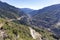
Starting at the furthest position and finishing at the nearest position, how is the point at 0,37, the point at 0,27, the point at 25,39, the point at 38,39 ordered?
the point at 38,39, the point at 25,39, the point at 0,27, the point at 0,37

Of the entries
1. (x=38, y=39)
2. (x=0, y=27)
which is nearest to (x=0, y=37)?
(x=0, y=27)

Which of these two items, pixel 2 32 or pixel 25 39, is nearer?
pixel 2 32

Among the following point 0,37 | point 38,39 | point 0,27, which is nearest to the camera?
point 0,37

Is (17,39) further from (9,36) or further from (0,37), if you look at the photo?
(0,37)

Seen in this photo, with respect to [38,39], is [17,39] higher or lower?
higher

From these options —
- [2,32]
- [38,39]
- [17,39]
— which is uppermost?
[2,32]

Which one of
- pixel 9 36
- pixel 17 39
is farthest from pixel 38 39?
pixel 9 36

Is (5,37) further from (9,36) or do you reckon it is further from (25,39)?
(25,39)

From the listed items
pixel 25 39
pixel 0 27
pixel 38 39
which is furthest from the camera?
pixel 38 39

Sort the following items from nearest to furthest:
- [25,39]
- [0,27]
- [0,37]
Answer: [0,37] < [0,27] < [25,39]
